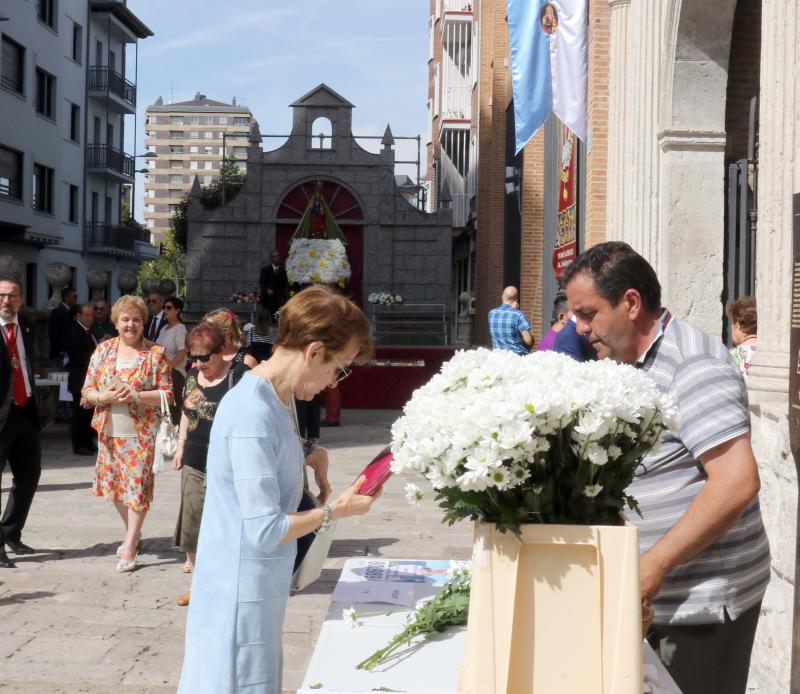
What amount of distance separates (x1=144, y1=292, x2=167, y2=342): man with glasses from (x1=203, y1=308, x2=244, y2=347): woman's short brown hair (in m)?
6.85

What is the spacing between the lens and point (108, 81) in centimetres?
4359

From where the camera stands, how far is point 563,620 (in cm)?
204

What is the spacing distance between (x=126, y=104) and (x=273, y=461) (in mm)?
45931

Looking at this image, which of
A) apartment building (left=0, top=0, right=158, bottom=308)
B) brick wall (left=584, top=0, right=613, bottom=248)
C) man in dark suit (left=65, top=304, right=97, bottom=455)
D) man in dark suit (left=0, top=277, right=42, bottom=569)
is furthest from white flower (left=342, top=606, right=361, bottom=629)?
apartment building (left=0, top=0, right=158, bottom=308)

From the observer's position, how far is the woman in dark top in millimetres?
6668

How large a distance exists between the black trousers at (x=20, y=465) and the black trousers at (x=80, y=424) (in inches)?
216

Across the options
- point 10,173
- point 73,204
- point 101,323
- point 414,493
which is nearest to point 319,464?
point 414,493

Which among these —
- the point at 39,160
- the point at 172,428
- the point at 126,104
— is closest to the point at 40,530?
the point at 172,428

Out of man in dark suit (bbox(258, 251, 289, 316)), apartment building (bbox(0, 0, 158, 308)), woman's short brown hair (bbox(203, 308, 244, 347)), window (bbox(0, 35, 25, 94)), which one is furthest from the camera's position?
apartment building (bbox(0, 0, 158, 308))

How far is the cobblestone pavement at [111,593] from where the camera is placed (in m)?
5.22

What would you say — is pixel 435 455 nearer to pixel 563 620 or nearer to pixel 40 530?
pixel 563 620

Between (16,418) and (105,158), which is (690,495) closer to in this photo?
(16,418)

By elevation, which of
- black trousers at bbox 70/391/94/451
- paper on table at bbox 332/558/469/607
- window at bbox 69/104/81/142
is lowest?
black trousers at bbox 70/391/94/451

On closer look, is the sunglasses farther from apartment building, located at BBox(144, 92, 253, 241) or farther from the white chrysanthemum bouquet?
apartment building, located at BBox(144, 92, 253, 241)
